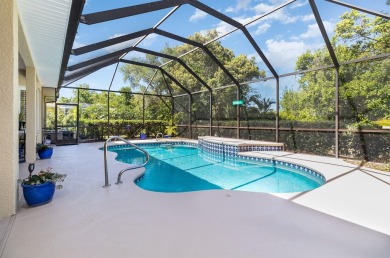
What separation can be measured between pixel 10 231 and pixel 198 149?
31.6 feet

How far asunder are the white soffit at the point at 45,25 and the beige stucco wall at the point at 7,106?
2.79ft

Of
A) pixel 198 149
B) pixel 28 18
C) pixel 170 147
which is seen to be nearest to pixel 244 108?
pixel 198 149

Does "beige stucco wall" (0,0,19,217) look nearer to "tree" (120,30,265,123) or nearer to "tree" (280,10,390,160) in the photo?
"tree" (280,10,390,160)

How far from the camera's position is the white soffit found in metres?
3.68

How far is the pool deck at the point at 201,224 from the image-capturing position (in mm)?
2238

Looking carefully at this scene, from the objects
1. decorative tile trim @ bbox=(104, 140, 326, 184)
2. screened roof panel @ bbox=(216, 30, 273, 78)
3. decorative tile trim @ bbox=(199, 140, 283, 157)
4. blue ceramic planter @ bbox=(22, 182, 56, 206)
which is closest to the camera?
blue ceramic planter @ bbox=(22, 182, 56, 206)

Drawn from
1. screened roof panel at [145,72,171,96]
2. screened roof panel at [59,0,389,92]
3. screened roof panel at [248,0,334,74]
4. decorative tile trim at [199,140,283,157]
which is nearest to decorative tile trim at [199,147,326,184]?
decorative tile trim at [199,140,283,157]

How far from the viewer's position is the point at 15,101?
3.04 meters

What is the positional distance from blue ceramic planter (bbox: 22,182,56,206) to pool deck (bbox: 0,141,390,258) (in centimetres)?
12

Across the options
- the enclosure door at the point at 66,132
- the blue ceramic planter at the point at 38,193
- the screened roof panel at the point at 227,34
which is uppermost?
the screened roof panel at the point at 227,34

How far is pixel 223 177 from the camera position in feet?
21.1

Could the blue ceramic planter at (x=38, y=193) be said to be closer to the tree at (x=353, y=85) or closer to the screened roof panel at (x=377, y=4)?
the tree at (x=353, y=85)

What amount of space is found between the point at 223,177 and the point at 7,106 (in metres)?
5.07

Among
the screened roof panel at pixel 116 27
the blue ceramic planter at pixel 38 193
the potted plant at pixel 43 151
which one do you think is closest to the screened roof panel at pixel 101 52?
the screened roof panel at pixel 116 27
